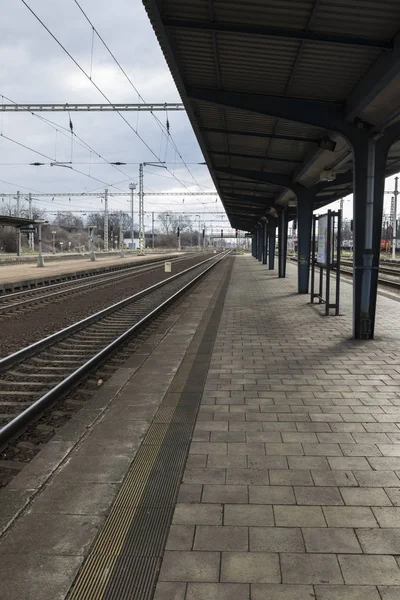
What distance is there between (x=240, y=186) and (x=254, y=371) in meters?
16.3

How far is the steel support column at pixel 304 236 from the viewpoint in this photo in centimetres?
1659

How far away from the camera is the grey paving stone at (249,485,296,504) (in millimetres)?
3135

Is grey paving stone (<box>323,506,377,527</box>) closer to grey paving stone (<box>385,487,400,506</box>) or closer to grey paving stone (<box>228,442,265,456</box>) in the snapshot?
grey paving stone (<box>385,487,400,506</box>)

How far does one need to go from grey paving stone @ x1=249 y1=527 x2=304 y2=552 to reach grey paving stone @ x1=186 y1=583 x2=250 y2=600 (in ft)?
1.03

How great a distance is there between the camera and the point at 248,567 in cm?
247

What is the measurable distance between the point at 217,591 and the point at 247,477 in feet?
3.89

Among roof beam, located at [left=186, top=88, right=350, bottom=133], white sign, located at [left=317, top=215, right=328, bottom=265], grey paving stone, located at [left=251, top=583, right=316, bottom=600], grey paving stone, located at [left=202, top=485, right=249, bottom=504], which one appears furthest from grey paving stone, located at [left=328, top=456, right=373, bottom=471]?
white sign, located at [left=317, top=215, right=328, bottom=265]

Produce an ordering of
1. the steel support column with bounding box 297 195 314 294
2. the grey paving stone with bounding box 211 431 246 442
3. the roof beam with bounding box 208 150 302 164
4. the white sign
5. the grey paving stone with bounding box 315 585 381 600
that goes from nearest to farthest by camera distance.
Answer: the grey paving stone with bounding box 315 585 381 600, the grey paving stone with bounding box 211 431 246 442, the white sign, the roof beam with bounding box 208 150 302 164, the steel support column with bounding box 297 195 314 294

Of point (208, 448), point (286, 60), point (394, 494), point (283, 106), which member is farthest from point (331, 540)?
point (283, 106)

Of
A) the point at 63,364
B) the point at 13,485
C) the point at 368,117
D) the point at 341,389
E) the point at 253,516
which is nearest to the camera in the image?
the point at 253,516

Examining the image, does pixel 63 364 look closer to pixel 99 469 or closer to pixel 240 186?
pixel 99 469

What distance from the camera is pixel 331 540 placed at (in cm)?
270

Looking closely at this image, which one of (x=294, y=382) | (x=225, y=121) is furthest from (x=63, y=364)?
(x=225, y=121)

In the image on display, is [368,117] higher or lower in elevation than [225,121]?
lower
